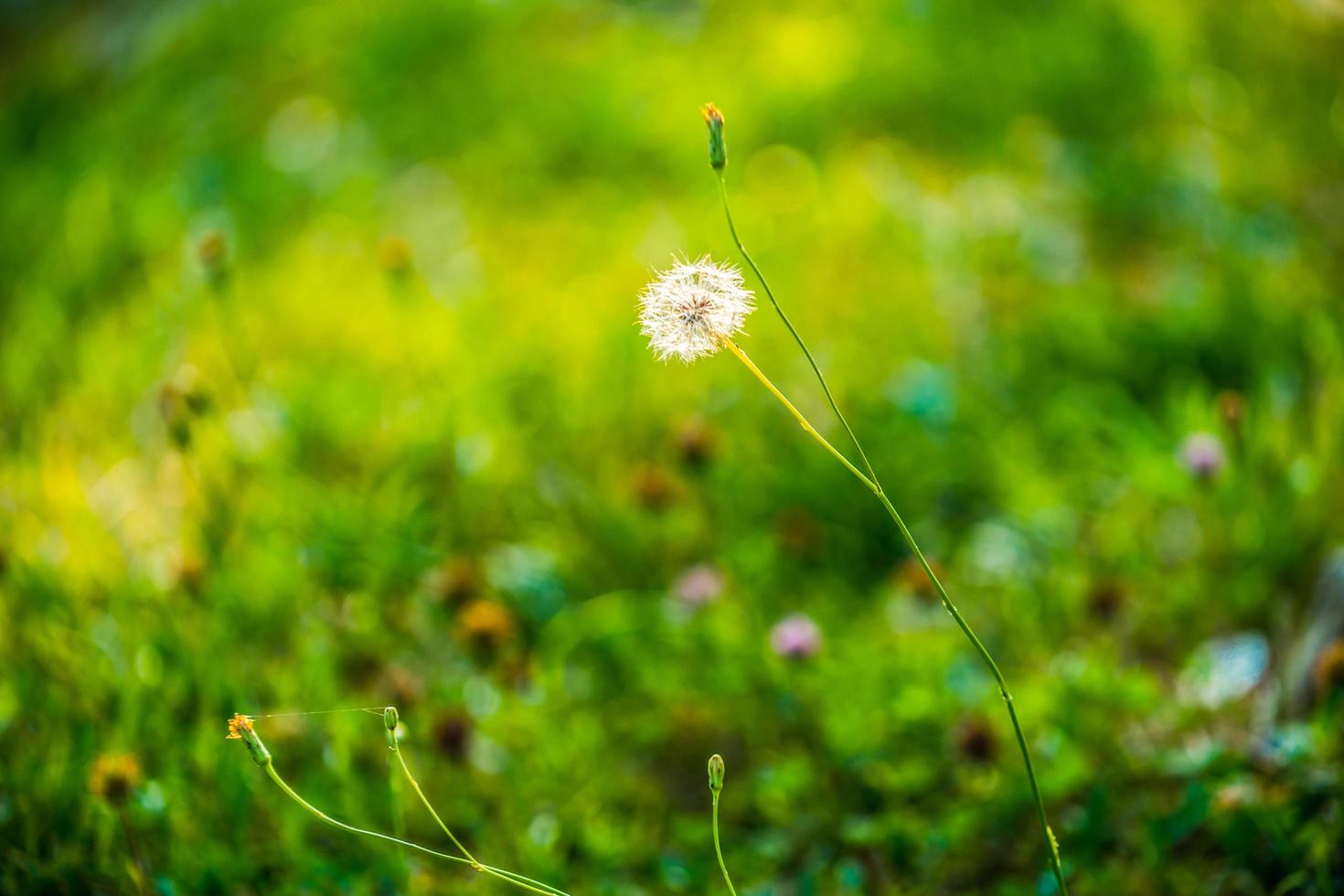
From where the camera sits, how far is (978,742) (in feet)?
4.16

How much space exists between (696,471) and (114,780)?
35.4 inches

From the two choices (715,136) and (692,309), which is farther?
(692,309)

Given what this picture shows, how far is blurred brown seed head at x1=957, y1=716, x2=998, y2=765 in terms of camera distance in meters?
1.27

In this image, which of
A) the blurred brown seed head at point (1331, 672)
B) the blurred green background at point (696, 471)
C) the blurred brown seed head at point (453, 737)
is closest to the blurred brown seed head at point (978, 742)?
the blurred green background at point (696, 471)

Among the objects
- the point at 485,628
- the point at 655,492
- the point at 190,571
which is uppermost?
the point at 655,492

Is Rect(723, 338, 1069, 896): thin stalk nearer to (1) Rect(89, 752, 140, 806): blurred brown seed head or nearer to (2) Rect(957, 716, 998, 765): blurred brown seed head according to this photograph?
(2) Rect(957, 716, 998, 765): blurred brown seed head

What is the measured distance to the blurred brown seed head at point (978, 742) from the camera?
1268mm

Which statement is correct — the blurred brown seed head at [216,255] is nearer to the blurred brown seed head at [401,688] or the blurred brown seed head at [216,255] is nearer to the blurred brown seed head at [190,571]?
the blurred brown seed head at [190,571]

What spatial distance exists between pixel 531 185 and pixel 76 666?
1676 mm

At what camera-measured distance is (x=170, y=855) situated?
123cm

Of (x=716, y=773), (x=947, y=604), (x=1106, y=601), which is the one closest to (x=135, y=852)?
(x=716, y=773)

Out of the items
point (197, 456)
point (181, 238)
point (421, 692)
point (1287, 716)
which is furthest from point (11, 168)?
point (1287, 716)

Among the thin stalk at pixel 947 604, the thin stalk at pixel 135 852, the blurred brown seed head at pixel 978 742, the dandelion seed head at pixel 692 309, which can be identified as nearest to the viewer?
the thin stalk at pixel 947 604

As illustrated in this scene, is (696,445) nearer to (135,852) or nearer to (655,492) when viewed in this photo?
(655,492)
